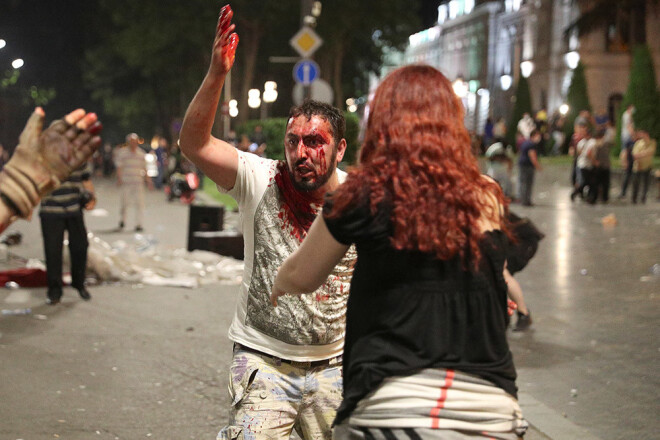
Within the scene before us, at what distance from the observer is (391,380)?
2.49 meters

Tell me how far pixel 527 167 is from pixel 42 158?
21003 millimetres

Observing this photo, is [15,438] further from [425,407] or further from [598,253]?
[598,253]

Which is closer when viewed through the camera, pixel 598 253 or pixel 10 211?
pixel 10 211

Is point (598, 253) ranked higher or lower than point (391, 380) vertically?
lower

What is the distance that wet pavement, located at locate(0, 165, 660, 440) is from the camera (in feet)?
19.3

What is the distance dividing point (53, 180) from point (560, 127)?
3841 cm

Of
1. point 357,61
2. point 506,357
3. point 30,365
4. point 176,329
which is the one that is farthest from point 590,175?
point 357,61

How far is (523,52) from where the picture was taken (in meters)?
71.5

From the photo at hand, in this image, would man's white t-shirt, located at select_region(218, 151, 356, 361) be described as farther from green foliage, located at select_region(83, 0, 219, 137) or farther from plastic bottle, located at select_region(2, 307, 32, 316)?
green foliage, located at select_region(83, 0, 219, 137)

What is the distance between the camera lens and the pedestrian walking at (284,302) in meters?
3.43

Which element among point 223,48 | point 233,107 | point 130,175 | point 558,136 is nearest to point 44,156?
point 223,48

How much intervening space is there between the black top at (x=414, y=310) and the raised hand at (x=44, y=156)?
67 centimetres

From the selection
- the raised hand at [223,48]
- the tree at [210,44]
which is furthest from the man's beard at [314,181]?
the tree at [210,44]

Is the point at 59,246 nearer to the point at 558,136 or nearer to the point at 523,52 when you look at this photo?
the point at 558,136
